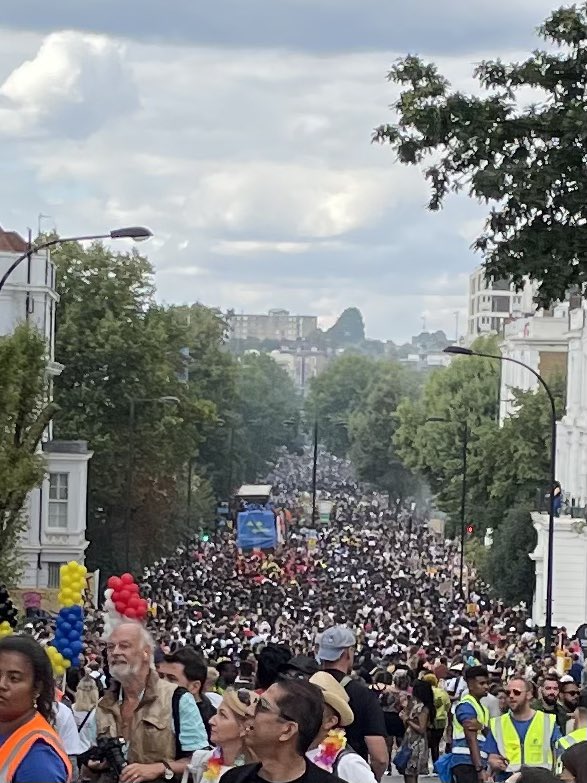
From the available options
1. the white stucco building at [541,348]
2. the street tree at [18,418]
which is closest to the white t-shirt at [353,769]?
the street tree at [18,418]

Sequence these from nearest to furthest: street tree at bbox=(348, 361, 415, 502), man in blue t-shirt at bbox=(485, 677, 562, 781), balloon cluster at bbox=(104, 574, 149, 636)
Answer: man in blue t-shirt at bbox=(485, 677, 562, 781) → balloon cluster at bbox=(104, 574, 149, 636) → street tree at bbox=(348, 361, 415, 502)

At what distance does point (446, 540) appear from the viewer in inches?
4124

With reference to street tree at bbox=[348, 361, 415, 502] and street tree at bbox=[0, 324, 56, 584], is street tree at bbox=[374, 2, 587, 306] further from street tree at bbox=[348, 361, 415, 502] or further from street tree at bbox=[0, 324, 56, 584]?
street tree at bbox=[348, 361, 415, 502]

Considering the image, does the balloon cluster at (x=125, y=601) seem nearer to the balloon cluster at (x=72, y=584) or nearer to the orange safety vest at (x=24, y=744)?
the balloon cluster at (x=72, y=584)

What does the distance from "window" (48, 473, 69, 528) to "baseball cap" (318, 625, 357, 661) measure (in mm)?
50268

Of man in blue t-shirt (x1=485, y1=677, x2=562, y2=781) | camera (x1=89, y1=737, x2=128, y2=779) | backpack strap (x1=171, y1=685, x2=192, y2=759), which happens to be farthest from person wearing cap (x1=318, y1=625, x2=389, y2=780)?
man in blue t-shirt (x1=485, y1=677, x2=562, y2=781)

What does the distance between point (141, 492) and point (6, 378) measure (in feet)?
121

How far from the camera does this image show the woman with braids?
7.51 metres

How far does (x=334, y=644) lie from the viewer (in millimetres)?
11477

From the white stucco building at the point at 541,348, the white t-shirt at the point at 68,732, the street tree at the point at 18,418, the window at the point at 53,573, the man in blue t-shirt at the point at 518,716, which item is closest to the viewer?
the white t-shirt at the point at 68,732

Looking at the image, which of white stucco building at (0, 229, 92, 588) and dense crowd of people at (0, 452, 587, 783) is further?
white stucco building at (0, 229, 92, 588)

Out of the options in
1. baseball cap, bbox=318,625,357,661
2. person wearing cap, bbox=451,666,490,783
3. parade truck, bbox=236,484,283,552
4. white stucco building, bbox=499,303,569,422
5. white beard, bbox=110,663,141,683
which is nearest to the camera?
white beard, bbox=110,663,141,683

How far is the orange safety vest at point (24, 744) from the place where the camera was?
750 cm

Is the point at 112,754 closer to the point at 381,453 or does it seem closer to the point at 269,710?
the point at 269,710
